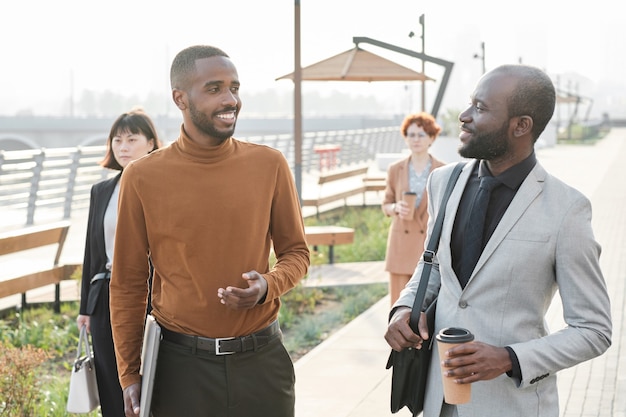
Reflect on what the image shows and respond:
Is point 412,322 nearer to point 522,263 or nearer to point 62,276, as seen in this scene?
point 522,263

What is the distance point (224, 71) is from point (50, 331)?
578cm

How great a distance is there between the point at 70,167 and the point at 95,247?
55.5 feet

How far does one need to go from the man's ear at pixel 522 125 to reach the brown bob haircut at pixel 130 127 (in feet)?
8.80

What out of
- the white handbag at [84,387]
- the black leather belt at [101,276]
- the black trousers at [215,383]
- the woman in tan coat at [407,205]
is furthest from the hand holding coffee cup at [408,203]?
the black trousers at [215,383]

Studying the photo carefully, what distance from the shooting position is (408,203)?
25.2 feet

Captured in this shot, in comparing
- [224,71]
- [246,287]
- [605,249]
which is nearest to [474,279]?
[246,287]

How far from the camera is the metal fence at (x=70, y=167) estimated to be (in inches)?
785

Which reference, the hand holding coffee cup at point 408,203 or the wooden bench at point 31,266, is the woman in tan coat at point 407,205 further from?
the wooden bench at point 31,266

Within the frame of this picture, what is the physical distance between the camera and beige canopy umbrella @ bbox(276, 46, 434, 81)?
1518cm

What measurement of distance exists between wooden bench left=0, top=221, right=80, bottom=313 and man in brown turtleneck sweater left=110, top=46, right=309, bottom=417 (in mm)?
5609

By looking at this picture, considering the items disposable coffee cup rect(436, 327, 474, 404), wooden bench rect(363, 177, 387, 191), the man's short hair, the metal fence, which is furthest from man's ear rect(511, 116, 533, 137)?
wooden bench rect(363, 177, 387, 191)

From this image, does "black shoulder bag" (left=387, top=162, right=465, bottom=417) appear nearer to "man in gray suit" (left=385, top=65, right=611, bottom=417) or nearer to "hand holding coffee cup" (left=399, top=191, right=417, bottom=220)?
"man in gray suit" (left=385, top=65, right=611, bottom=417)

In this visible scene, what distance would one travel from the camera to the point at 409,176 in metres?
8.06

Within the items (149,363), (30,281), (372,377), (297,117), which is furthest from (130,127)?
(297,117)
